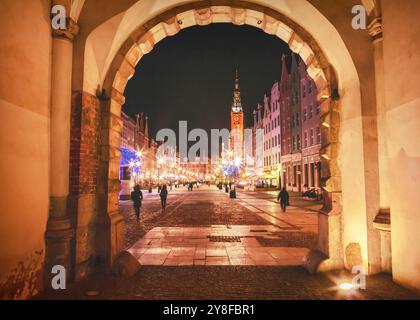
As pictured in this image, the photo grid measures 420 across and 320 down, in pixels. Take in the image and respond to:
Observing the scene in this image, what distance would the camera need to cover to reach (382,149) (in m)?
6.23

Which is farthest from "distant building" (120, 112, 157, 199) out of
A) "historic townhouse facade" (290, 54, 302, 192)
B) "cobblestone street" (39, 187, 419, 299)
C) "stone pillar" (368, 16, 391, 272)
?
"stone pillar" (368, 16, 391, 272)

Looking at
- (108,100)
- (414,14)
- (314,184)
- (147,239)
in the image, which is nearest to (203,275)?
(108,100)

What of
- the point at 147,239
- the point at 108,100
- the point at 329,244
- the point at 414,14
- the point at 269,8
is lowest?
the point at 147,239

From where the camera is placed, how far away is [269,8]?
7.27 m

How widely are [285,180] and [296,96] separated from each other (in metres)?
13.3

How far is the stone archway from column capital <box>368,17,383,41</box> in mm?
1038

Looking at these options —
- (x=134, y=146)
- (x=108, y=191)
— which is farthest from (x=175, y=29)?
(x=134, y=146)

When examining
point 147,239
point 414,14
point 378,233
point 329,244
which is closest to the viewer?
point 414,14

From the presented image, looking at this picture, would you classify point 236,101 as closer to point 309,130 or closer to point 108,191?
point 309,130

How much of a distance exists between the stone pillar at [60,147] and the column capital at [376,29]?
5.66m

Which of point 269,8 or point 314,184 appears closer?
point 269,8

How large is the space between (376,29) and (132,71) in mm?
5266

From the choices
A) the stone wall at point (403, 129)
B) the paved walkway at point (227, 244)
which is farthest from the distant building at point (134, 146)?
the stone wall at point (403, 129)
